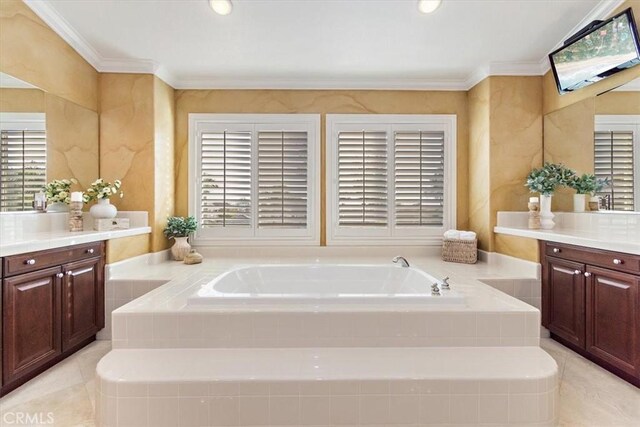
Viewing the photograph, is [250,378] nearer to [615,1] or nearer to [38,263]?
[38,263]

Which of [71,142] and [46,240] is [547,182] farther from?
[71,142]

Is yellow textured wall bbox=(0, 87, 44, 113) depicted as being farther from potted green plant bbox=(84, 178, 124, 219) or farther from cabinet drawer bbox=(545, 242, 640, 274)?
cabinet drawer bbox=(545, 242, 640, 274)

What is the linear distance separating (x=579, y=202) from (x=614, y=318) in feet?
4.21

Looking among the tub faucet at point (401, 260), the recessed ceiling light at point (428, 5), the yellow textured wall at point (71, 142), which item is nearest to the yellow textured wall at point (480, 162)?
the tub faucet at point (401, 260)

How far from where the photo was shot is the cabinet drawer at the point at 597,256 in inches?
81.9

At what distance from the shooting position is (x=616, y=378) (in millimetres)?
2195

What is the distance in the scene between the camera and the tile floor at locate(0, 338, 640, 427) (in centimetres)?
182

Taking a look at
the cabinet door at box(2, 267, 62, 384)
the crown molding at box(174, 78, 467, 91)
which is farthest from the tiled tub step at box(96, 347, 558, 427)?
the crown molding at box(174, 78, 467, 91)

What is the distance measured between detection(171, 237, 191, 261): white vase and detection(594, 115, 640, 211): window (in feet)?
12.6

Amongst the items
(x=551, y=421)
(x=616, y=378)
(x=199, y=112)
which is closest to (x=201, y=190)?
(x=199, y=112)

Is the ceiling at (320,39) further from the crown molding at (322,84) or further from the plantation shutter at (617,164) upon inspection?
the plantation shutter at (617,164)

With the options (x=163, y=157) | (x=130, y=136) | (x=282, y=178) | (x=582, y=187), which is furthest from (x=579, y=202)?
(x=130, y=136)

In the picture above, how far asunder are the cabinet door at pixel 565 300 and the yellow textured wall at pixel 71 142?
410cm

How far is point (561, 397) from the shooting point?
2014 mm
